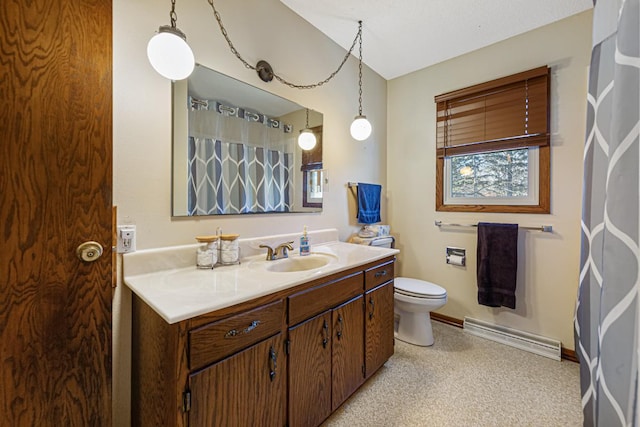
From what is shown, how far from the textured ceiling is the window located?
36cm

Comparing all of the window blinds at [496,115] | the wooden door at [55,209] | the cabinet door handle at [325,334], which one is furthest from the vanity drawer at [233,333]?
the window blinds at [496,115]

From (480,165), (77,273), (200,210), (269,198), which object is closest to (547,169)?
(480,165)

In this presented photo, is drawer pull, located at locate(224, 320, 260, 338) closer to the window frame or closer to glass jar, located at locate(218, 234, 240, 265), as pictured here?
glass jar, located at locate(218, 234, 240, 265)

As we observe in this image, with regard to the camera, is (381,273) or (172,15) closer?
(172,15)

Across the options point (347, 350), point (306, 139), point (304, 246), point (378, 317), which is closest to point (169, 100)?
point (306, 139)

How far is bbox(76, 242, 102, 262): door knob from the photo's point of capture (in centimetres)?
88

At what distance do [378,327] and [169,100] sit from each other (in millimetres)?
1745

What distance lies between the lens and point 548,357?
1.94 meters

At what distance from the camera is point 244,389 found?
38.8 inches

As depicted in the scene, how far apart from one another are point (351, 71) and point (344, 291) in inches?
76.8

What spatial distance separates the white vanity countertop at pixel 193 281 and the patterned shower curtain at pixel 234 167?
287 millimetres

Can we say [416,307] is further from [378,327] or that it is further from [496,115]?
[496,115]

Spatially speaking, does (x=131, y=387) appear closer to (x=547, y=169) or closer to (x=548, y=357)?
(x=548, y=357)

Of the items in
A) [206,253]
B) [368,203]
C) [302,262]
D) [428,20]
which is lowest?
[302,262]
